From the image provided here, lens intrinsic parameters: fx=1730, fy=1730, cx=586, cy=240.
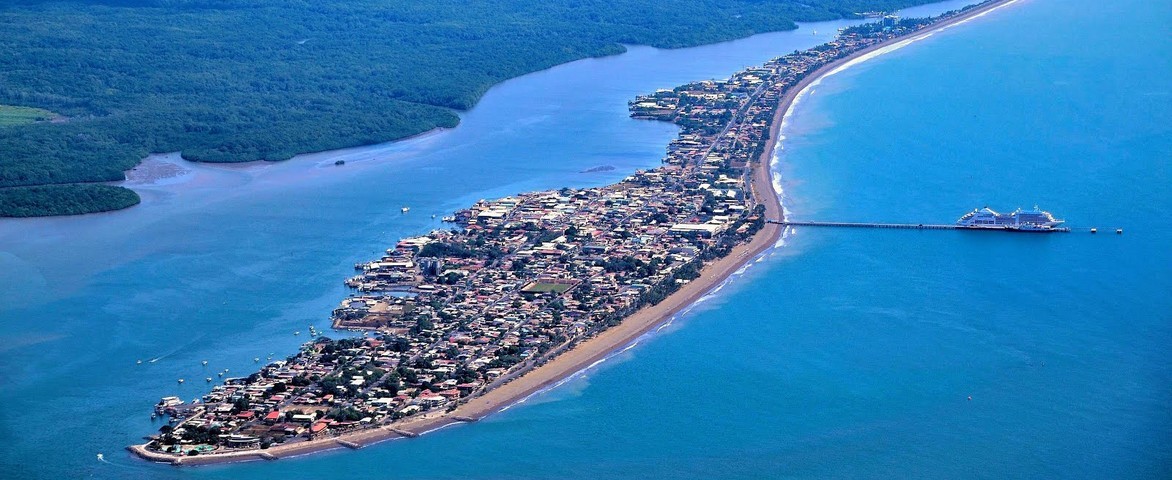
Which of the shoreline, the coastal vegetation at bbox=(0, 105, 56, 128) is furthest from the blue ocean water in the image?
the coastal vegetation at bbox=(0, 105, 56, 128)

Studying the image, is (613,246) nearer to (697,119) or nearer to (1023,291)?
(1023,291)

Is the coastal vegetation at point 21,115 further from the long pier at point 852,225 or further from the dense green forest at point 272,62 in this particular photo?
the long pier at point 852,225

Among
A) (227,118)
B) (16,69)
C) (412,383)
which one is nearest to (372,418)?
(412,383)

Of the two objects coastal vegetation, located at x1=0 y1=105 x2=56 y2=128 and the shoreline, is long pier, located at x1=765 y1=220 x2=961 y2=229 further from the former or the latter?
coastal vegetation, located at x1=0 y1=105 x2=56 y2=128

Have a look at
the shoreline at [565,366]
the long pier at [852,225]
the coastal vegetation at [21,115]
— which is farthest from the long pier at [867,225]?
the coastal vegetation at [21,115]

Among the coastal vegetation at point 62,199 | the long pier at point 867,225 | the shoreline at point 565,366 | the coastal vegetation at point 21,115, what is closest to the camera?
the shoreline at point 565,366
